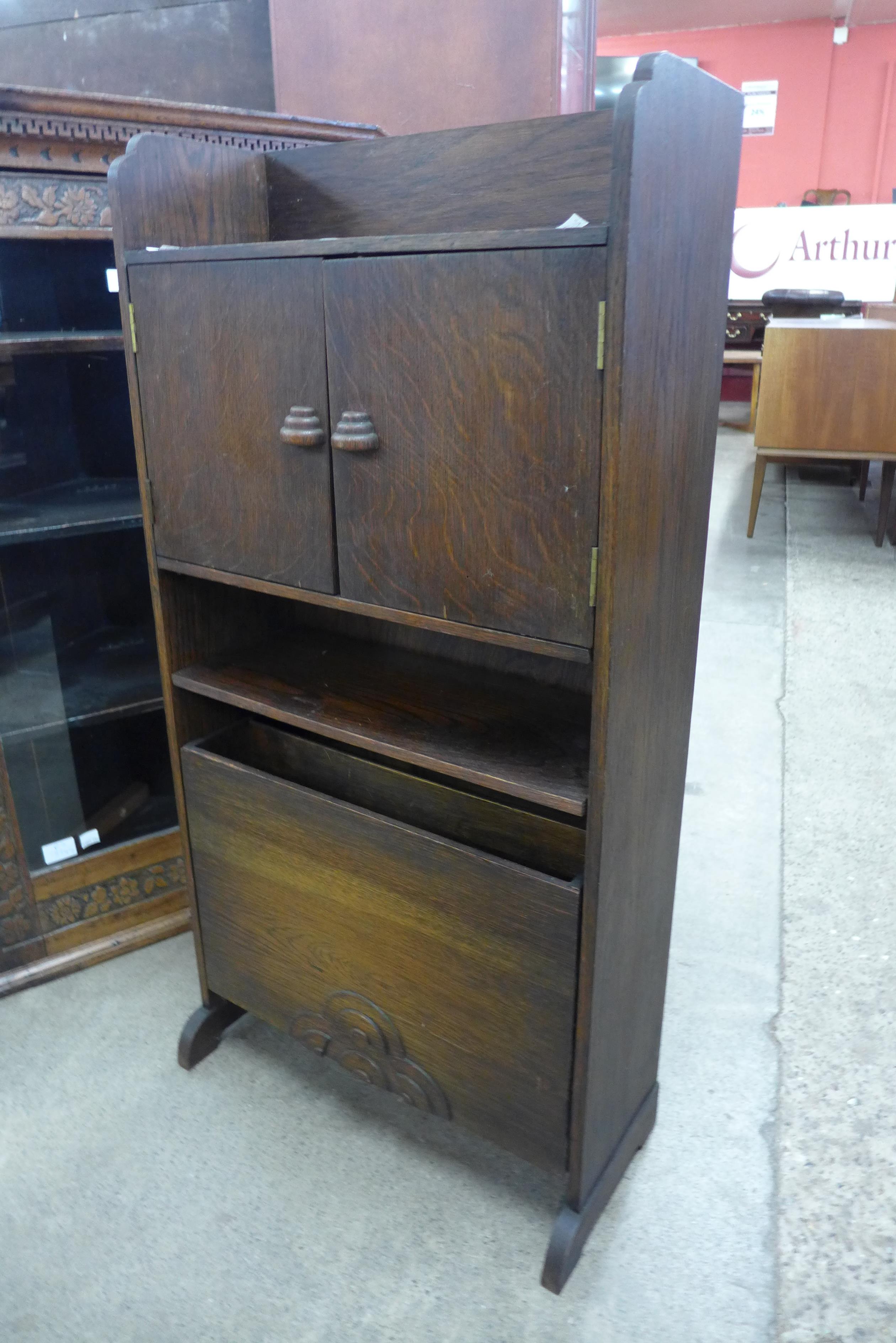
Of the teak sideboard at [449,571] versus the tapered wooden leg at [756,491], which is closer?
the teak sideboard at [449,571]

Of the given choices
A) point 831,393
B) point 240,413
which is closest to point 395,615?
point 240,413

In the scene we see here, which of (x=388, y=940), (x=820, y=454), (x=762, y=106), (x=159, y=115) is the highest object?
(x=762, y=106)

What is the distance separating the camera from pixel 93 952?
1.84 metres

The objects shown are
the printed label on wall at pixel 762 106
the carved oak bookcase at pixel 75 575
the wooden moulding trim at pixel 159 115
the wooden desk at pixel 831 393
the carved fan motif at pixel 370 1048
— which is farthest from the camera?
the printed label on wall at pixel 762 106

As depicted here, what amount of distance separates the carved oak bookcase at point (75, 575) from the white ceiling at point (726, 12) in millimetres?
8005

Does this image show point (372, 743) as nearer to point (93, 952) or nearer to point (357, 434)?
point (357, 434)

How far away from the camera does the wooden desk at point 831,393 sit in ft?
13.1

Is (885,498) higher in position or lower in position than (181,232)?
lower

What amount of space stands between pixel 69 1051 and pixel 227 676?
74cm

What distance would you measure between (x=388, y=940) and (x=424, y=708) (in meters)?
0.31

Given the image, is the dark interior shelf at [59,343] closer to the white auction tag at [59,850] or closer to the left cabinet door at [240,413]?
the left cabinet door at [240,413]

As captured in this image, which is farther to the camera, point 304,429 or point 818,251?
point 818,251

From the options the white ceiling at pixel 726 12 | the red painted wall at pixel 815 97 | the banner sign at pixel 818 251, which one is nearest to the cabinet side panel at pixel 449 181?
the banner sign at pixel 818 251

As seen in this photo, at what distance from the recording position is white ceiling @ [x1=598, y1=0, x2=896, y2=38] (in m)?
8.07
